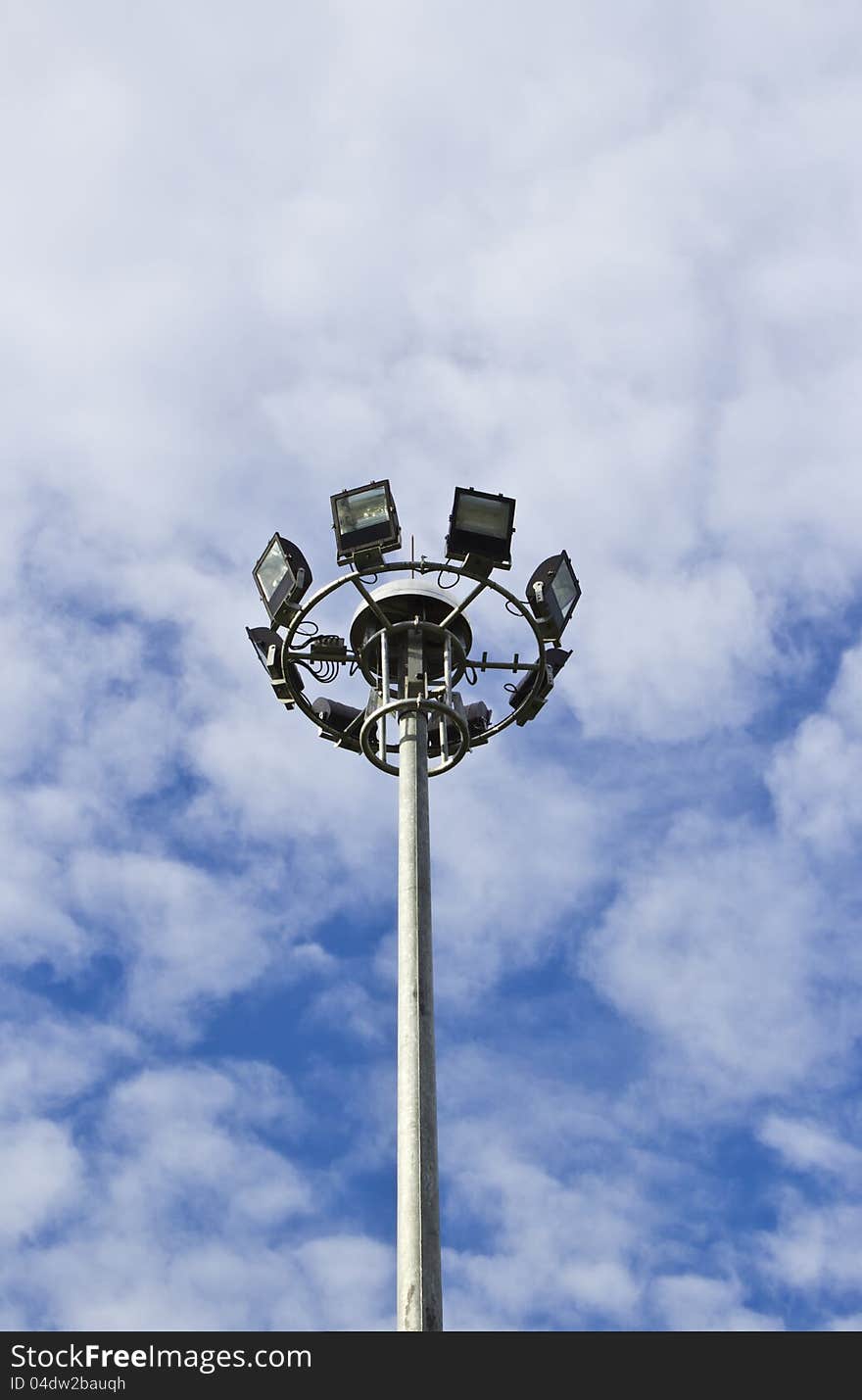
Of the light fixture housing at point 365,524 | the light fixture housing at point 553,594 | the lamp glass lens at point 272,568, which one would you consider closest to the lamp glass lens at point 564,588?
the light fixture housing at point 553,594

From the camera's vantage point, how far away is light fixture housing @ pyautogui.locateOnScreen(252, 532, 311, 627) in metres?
23.2

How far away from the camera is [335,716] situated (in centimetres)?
Result: 2458

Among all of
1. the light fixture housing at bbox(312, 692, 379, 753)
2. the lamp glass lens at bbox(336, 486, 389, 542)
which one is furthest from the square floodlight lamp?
the lamp glass lens at bbox(336, 486, 389, 542)

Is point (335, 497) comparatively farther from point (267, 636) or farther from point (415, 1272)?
point (415, 1272)

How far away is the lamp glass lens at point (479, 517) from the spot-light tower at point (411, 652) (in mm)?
13

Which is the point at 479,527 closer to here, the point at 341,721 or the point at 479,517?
the point at 479,517

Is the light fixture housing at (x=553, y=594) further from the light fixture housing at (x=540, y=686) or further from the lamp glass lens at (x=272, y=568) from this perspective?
the lamp glass lens at (x=272, y=568)

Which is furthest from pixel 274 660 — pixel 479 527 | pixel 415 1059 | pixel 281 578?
pixel 415 1059

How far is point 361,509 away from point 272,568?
1.70m

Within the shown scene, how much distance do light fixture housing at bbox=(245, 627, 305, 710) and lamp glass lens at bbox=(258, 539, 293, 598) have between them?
0.65m

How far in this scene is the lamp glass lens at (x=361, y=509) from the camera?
74.2ft

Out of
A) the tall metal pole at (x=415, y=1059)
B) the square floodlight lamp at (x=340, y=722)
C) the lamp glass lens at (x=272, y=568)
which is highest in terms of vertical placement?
the lamp glass lens at (x=272, y=568)

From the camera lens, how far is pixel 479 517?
22562 mm
